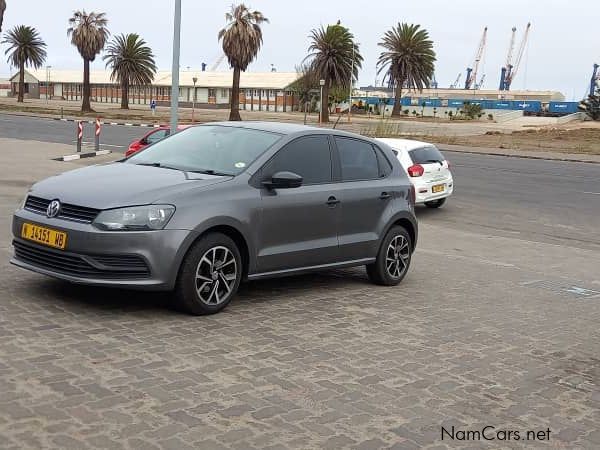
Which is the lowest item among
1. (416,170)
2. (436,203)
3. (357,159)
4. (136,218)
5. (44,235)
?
(436,203)

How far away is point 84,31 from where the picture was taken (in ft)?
244

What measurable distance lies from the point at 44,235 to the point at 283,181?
1.96m

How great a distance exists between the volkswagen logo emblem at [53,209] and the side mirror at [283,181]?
168 centimetres

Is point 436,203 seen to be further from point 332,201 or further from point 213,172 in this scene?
point 213,172

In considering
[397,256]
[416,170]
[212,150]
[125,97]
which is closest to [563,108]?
[125,97]

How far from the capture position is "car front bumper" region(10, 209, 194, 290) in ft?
18.6

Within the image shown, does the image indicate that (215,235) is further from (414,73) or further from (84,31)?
(414,73)

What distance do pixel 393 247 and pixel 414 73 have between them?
80.8 metres

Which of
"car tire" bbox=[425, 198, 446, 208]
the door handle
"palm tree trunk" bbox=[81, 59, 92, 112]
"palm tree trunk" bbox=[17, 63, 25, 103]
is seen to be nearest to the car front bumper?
the door handle

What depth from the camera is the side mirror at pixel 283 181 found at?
6.48m

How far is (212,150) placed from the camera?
693 cm

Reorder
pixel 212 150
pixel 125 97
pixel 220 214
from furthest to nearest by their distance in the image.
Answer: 1. pixel 125 97
2. pixel 212 150
3. pixel 220 214

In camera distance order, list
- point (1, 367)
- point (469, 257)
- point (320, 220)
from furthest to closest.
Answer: point (469, 257) → point (320, 220) → point (1, 367)

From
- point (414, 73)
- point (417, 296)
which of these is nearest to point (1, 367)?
point (417, 296)
